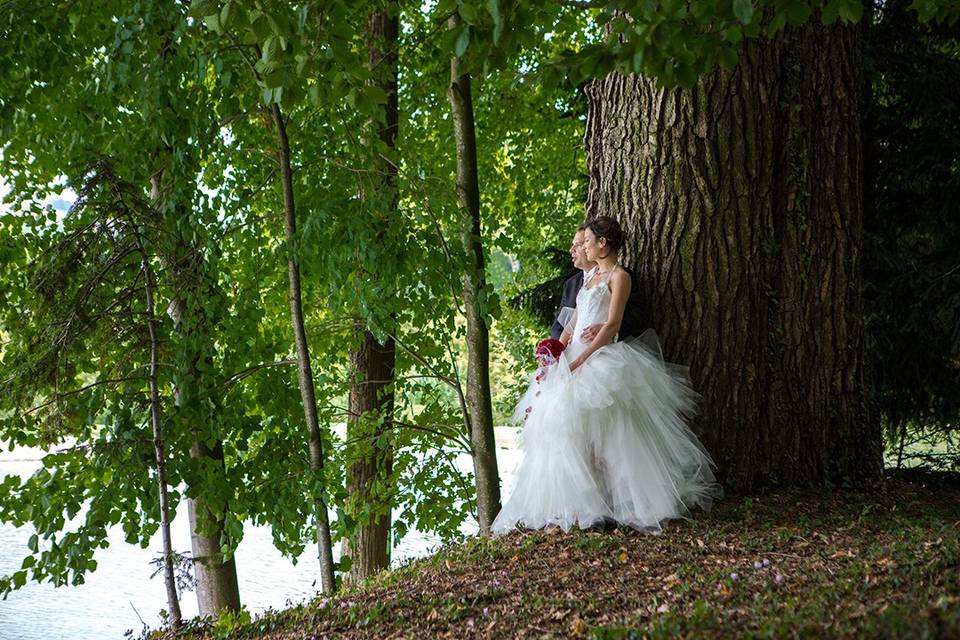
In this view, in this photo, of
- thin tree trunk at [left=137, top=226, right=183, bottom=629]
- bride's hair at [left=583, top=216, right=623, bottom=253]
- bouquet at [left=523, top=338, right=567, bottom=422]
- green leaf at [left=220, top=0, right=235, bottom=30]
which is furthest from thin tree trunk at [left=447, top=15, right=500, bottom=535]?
green leaf at [left=220, top=0, right=235, bottom=30]

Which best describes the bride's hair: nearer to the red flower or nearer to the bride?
the bride

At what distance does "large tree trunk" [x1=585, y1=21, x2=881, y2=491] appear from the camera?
5676 millimetres

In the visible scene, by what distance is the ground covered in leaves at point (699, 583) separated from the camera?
3301 mm

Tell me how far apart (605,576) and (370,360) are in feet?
16.8

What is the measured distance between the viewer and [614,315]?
5.45m

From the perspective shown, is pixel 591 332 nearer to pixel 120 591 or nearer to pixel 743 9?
pixel 743 9

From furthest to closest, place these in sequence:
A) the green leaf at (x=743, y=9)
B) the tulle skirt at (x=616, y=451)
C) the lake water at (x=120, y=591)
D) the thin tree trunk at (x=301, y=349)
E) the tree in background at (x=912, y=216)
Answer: the lake water at (x=120, y=591), the tree in background at (x=912, y=216), the thin tree trunk at (x=301, y=349), the tulle skirt at (x=616, y=451), the green leaf at (x=743, y=9)

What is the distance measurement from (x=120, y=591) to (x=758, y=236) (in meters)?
10.7

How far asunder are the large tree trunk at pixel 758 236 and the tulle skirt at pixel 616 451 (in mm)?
357

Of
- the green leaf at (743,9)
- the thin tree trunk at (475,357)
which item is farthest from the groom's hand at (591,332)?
the green leaf at (743,9)

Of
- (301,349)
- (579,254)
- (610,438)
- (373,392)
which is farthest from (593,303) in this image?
(373,392)

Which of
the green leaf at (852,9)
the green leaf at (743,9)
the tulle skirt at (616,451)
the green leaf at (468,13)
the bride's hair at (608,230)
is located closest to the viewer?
the green leaf at (743,9)

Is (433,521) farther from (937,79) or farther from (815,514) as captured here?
(937,79)

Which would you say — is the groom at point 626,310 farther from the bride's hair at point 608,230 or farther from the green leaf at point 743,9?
the green leaf at point 743,9
